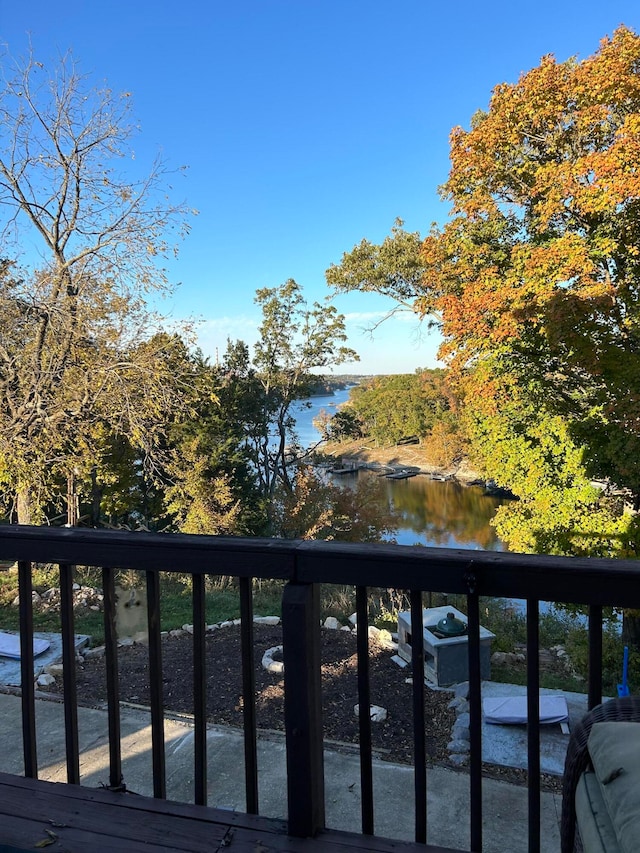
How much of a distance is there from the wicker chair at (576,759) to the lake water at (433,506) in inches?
671

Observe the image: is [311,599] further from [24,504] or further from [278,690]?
[24,504]

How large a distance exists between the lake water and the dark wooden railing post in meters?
16.9

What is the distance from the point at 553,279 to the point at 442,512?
2159 centimetres

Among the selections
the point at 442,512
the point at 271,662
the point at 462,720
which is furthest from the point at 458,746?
the point at 442,512

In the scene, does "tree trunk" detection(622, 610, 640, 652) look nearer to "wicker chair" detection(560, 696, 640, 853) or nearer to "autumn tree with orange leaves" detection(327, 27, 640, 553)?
"autumn tree with orange leaves" detection(327, 27, 640, 553)

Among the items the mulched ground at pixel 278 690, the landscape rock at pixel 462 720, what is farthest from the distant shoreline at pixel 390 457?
the landscape rock at pixel 462 720

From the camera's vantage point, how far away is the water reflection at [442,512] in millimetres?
23000

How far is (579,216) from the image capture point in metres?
8.45

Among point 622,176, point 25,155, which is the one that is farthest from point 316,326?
point 622,176

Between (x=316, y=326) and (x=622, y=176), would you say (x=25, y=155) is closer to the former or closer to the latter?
(x=622, y=176)

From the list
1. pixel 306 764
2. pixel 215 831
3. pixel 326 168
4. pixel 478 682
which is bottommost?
pixel 215 831

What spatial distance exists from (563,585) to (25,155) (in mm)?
10454

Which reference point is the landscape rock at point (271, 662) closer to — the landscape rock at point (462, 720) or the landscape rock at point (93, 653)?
the landscape rock at point (462, 720)

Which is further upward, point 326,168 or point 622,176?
point 326,168
